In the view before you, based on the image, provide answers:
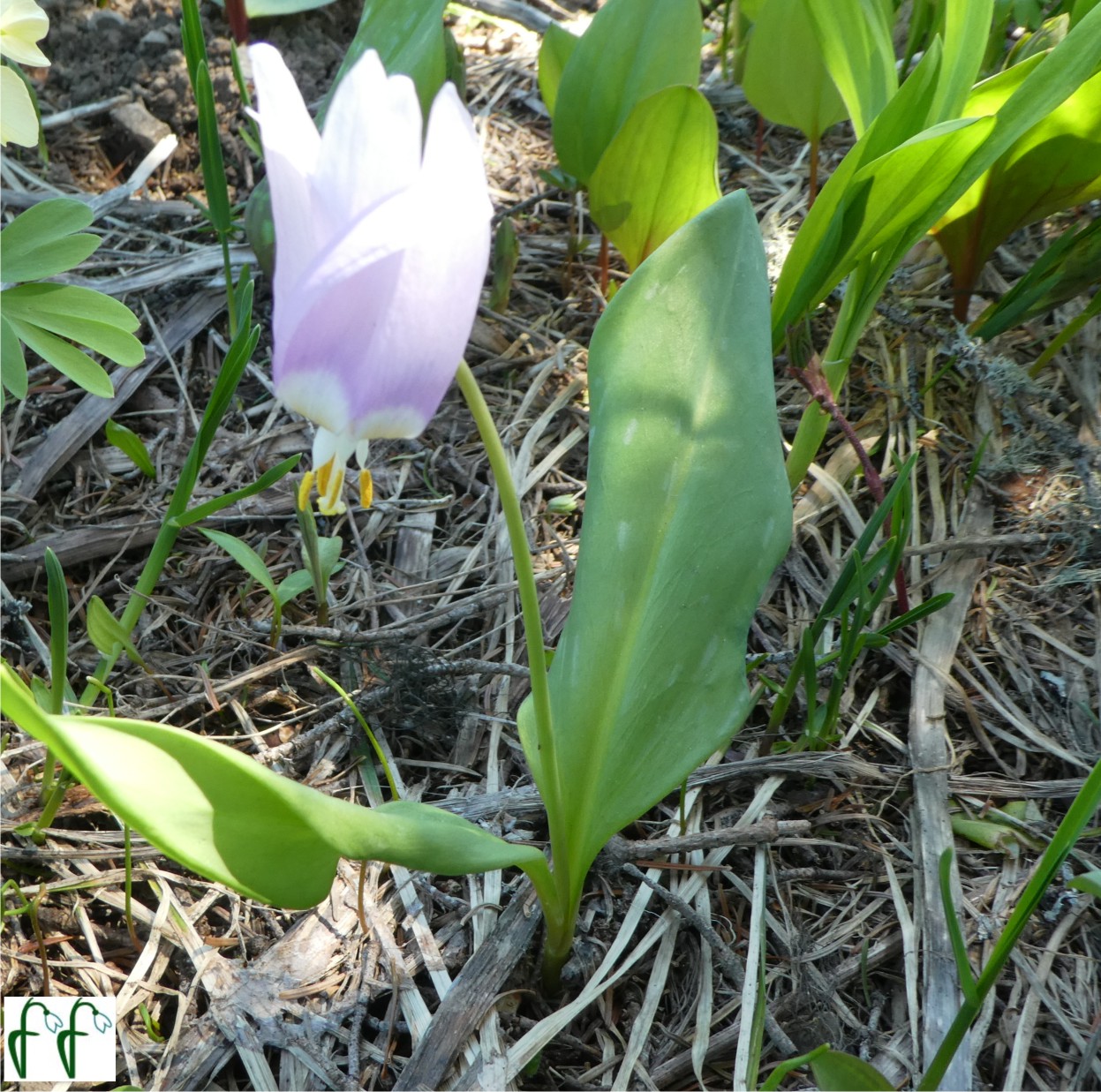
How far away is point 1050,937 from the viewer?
1343 mm

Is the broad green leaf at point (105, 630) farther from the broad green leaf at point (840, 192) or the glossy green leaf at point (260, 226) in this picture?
the broad green leaf at point (840, 192)

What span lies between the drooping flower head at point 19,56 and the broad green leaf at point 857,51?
3.62 ft

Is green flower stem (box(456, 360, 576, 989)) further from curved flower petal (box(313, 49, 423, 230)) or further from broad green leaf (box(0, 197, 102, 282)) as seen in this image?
broad green leaf (box(0, 197, 102, 282))

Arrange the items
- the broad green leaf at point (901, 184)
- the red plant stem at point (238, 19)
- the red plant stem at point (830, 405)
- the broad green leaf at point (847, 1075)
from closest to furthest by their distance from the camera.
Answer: the broad green leaf at point (847, 1075)
the broad green leaf at point (901, 184)
the red plant stem at point (830, 405)
the red plant stem at point (238, 19)

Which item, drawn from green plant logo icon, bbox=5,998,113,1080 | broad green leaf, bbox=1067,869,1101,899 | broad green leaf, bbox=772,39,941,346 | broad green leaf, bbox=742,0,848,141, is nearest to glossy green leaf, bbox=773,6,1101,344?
broad green leaf, bbox=772,39,941,346

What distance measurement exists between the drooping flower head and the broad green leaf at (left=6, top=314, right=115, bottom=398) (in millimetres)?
245

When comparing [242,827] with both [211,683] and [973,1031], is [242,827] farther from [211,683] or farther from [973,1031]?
[973,1031]

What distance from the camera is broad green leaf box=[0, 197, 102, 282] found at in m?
1.37

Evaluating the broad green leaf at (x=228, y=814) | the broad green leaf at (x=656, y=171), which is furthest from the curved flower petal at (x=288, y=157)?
the broad green leaf at (x=656, y=171)

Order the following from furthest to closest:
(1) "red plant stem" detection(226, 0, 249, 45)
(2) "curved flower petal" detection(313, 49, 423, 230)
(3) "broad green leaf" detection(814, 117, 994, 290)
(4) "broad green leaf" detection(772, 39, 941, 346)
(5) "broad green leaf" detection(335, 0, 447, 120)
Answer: (1) "red plant stem" detection(226, 0, 249, 45) → (5) "broad green leaf" detection(335, 0, 447, 120) → (4) "broad green leaf" detection(772, 39, 941, 346) → (3) "broad green leaf" detection(814, 117, 994, 290) → (2) "curved flower petal" detection(313, 49, 423, 230)

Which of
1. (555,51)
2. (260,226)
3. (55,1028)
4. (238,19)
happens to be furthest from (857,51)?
(55,1028)

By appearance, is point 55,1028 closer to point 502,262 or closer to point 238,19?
point 502,262

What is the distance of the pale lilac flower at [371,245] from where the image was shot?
2.45 ft

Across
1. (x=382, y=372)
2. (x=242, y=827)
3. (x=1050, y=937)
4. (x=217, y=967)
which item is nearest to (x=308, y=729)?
(x=217, y=967)
